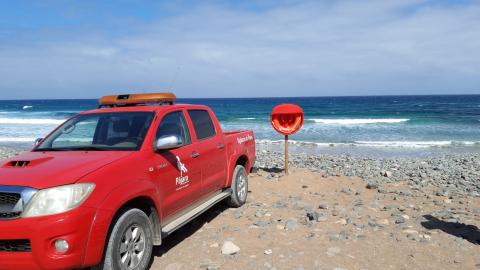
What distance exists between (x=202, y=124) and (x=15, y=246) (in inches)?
122

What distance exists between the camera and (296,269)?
444 centimetres

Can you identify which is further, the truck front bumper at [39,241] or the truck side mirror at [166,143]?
the truck side mirror at [166,143]

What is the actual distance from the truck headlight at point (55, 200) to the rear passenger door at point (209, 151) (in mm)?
2171

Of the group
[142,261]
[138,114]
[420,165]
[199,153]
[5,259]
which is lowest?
[420,165]

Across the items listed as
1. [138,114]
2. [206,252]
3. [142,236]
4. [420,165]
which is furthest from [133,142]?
[420,165]

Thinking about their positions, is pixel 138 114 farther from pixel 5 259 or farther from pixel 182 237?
pixel 5 259

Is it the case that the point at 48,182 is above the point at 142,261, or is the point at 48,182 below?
above

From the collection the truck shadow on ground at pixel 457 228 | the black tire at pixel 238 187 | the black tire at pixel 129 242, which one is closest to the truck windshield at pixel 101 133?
the black tire at pixel 129 242

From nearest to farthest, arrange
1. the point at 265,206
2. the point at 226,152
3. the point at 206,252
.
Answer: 1. the point at 206,252
2. the point at 226,152
3. the point at 265,206

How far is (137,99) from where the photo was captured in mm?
5480

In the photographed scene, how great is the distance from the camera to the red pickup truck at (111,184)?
3400mm

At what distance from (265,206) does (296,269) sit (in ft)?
8.92

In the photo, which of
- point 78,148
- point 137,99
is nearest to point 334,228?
point 137,99

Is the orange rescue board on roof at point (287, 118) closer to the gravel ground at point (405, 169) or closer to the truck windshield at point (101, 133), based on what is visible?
the gravel ground at point (405, 169)
